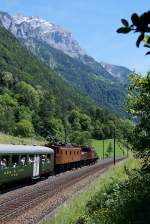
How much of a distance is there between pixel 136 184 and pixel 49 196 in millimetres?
11882

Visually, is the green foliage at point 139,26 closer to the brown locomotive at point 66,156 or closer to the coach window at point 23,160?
the coach window at point 23,160

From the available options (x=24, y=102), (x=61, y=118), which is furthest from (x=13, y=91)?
(x=61, y=118)

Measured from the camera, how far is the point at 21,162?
31625mm

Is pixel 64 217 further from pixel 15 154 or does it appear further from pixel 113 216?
pixel 15 154

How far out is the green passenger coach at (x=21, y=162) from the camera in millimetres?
27536

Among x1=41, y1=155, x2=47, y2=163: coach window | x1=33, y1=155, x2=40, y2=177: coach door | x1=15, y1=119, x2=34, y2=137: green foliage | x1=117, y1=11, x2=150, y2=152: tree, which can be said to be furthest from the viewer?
x1=15, y1=119, x2=34, y2=137: green foliage

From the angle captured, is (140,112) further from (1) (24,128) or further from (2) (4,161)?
(1) (24,128)

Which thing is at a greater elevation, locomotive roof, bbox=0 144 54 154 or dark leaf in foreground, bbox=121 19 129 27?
dark leaf in foreground, bbox=121 19 129 27

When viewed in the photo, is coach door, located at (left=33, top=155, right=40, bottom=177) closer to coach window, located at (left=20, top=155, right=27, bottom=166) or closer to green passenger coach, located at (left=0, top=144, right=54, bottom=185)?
green passenger coach, located at (left=0, top=144, right=54, bottom=185)

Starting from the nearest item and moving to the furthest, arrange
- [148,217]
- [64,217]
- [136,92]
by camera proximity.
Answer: [148,217]
[64,217]
[136,92]

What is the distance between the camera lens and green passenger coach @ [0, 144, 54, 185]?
27.5m

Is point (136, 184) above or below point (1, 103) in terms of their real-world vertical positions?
below

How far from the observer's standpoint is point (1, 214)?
20125mm

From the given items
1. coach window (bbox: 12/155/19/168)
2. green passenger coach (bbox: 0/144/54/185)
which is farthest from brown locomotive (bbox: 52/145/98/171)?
coach window (bbox: 12/155/19/168)
